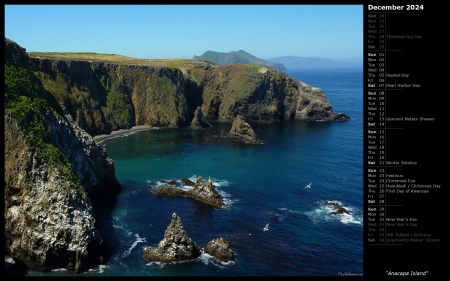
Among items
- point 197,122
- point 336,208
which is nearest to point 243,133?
point 197,122

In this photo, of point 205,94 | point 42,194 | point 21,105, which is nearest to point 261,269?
point 42,194

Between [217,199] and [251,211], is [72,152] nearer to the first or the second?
[217,199]

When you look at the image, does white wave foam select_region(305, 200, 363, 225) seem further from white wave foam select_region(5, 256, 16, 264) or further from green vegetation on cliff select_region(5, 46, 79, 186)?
white wave foam select_region(5, 256, 16, 264)

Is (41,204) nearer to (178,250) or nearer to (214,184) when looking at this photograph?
(178,250)

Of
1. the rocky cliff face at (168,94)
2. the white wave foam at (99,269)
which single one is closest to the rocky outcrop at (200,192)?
the white wave foam at (99,269)

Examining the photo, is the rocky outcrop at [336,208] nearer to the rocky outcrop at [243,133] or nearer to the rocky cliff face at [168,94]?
the rocky outcrop at [243,133]
